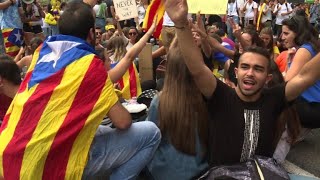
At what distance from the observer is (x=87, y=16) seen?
2512 millimetres

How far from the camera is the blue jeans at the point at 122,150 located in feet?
8.71

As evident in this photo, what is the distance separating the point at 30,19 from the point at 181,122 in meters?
5.62

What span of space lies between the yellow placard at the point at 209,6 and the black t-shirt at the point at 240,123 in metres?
1.15

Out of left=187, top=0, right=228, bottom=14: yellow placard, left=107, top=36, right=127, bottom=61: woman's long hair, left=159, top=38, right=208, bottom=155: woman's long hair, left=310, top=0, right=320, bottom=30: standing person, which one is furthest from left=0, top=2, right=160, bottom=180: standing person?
left=310, top=0, right=320, bottom=30: standing person

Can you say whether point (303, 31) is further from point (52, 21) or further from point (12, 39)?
point (52, 21)

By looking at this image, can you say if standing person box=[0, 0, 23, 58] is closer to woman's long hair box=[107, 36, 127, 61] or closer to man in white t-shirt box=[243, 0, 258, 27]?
woman's long hair box=[107, 36, 127, 61]

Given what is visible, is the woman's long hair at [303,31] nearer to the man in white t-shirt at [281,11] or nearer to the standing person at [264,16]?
the standing person at [264,16]

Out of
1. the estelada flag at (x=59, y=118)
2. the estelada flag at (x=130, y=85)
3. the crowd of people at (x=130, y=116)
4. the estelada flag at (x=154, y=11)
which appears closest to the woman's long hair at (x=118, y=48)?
the estelada flag at (x=130, y=85)

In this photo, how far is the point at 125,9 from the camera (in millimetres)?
5535

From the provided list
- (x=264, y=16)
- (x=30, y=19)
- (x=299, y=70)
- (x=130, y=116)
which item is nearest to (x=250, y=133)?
(x=130, y=116)

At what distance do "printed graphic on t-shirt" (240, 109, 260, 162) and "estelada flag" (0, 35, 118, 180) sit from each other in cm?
79

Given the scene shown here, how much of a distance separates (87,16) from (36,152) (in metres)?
0.84

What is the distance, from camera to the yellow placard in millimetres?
3435

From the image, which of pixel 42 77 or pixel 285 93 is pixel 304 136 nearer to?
pixel 285 93
